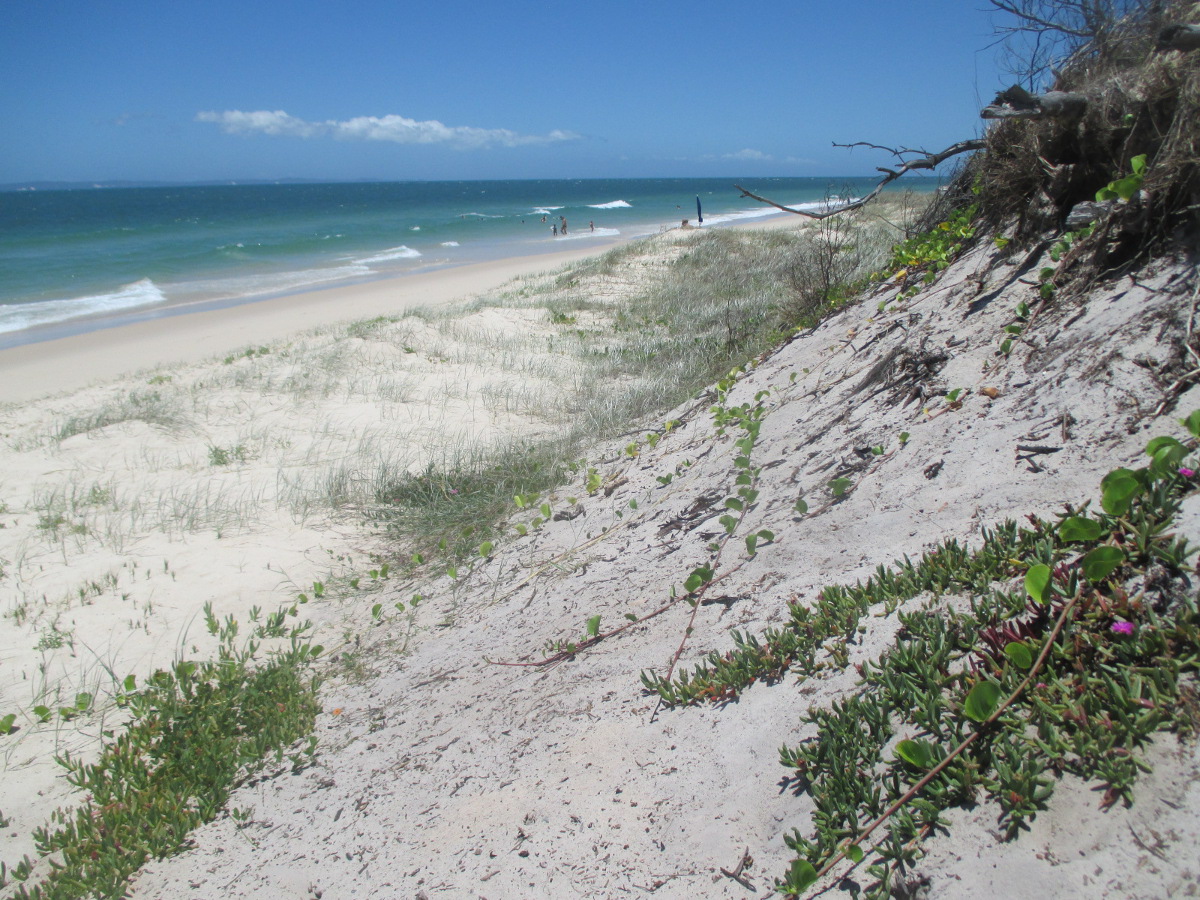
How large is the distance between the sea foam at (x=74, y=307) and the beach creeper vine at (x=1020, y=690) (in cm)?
2306

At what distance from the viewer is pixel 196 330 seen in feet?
56.3

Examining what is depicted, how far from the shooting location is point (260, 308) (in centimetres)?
2005

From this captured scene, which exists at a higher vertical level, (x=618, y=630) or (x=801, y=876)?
(x=801, y=876)

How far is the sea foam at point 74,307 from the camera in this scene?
62.5 ft

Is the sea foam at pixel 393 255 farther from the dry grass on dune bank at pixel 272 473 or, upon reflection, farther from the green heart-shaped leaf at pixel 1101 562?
the green heart-shaped leaf at pixel 1101 562

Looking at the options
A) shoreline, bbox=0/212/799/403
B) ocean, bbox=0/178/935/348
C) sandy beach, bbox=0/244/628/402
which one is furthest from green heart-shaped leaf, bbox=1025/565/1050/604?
sandy beach, bbox=0/244/628/402

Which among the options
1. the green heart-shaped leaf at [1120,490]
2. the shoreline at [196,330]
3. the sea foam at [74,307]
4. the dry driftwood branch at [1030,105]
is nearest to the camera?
the green heart-shaped leaf at [1120,490]

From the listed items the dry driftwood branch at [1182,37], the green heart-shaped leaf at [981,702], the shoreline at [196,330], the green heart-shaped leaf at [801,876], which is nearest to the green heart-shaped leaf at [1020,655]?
the green heart-shaped leaf at [981,702]

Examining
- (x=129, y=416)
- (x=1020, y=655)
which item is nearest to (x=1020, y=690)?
(x=1020, y=655)

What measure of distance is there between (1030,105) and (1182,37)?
0.71 m

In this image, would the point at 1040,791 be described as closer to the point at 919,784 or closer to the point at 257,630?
the point at 919,784

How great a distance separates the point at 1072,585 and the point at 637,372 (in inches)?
287

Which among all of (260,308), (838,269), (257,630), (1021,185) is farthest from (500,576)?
(260,308)

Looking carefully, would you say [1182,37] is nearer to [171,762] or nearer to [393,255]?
[171,762]
